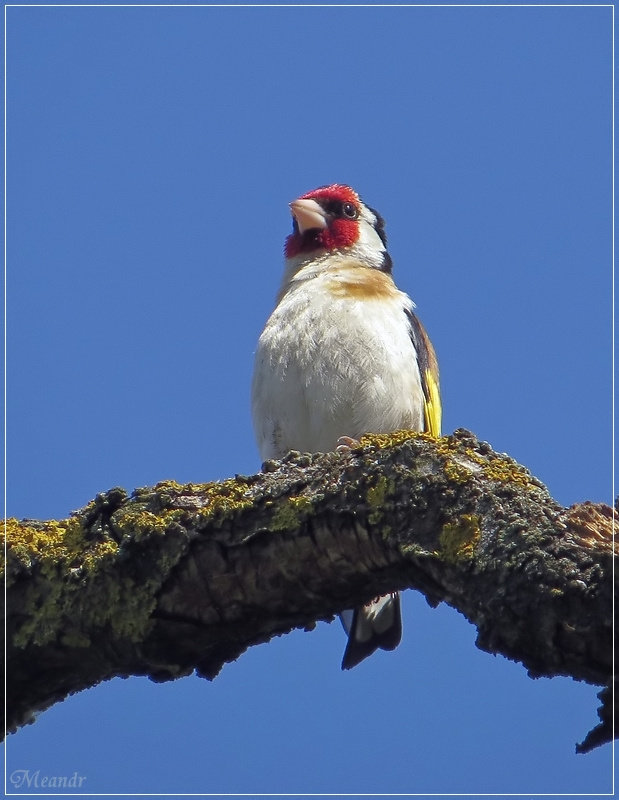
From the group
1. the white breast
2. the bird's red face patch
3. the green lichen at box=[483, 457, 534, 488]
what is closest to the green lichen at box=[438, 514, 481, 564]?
the green lichen at box=[483, 457, 534, 488]

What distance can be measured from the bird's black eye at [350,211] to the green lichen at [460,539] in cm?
518

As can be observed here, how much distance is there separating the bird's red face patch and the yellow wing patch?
1.55 m

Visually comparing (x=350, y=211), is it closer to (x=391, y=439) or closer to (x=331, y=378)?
(x=331, y=378)

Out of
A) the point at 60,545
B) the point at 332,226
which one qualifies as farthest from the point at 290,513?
the point at 332,226

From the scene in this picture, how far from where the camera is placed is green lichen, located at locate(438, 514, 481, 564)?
12.9ft

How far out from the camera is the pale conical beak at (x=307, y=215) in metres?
8.68

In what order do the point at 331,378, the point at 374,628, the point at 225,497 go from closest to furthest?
the point at 225,497 < the point at 374,628 < the point at 331,378

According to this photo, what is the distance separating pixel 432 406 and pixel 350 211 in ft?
7.30

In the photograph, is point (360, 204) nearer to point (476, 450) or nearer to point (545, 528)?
point (476, 450)

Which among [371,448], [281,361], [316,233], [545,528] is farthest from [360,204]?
[545,528]

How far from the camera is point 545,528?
3.82 metres

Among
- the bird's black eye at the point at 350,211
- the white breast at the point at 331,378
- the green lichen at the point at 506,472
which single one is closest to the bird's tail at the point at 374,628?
the white breast at the point at 331,378

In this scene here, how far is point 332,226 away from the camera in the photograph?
28.6 feet

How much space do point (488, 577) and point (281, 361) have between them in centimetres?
332
